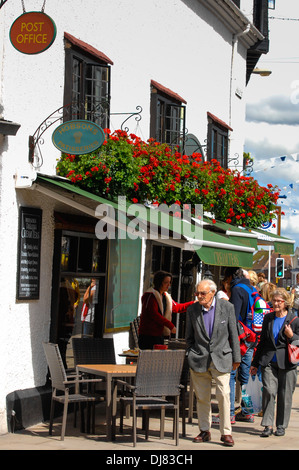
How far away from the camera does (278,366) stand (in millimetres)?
9367

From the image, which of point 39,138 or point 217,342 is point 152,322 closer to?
point 217,342

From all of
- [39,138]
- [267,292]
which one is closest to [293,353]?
[267,292]

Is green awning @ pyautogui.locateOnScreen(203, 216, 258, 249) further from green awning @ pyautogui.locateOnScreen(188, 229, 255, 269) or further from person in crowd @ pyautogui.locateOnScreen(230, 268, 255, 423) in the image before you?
person in crowd @ pyautogui.locateOnScreen(230, 268, 255, 423)

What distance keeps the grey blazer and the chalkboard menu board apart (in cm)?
220

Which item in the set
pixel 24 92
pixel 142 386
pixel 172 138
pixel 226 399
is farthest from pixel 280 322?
pixel 172 138

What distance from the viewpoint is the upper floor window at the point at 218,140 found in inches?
678

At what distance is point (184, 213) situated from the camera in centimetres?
1198

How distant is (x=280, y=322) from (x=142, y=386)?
1.95m

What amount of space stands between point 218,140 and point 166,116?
145 inches

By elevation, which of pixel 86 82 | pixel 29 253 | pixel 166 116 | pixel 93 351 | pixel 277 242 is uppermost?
pixel 166 116

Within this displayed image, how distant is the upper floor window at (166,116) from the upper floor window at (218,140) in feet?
7.71

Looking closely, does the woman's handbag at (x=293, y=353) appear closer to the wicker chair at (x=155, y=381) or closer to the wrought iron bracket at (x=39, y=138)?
the wicker chair at (x=155, y=381)
